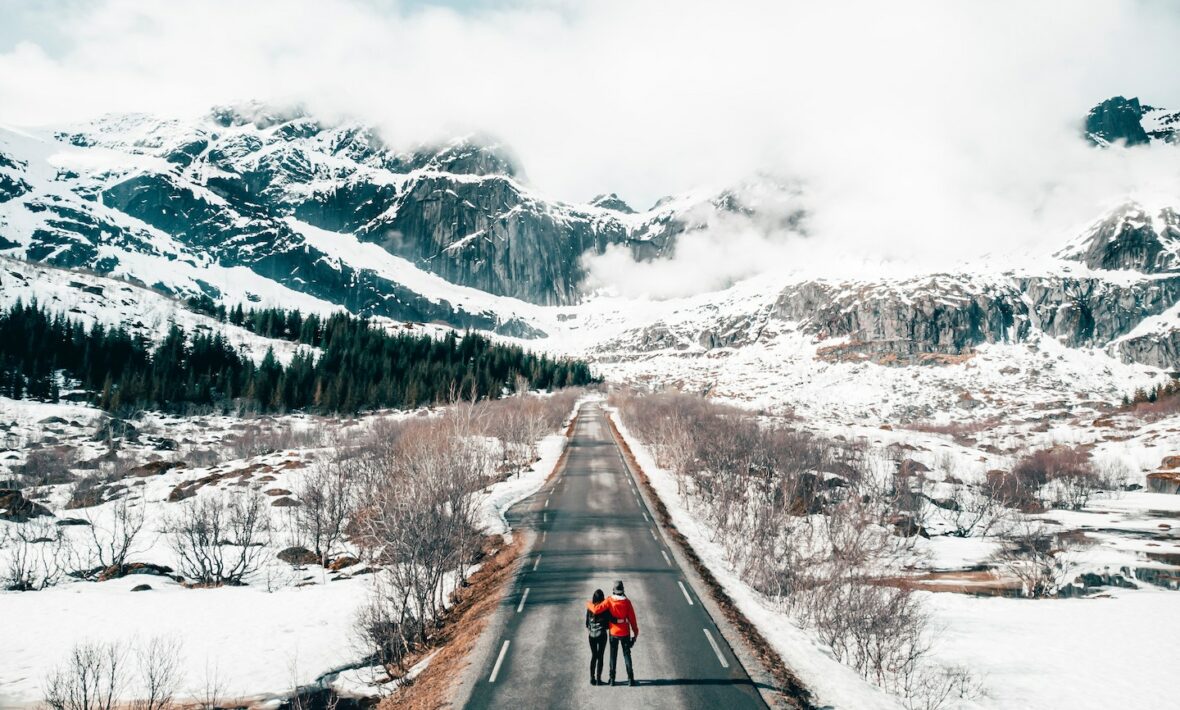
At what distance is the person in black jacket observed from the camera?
13.6 meters

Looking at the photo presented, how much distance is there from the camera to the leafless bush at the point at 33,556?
96.8 ft

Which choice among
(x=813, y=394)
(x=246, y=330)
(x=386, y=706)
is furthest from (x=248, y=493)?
(x=813, y=394)

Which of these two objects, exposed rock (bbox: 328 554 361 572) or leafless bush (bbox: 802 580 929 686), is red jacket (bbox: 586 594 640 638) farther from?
exposed rock (bbox: 328 554 361 572)

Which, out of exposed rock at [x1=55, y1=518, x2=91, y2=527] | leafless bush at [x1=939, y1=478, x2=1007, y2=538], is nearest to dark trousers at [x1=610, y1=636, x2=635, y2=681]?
leafless bush at [x1=939, y1=478, x2=1007, y2=538]

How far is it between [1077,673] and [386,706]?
27.7 m

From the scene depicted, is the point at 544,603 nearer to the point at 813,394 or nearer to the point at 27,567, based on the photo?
the point at 27,567

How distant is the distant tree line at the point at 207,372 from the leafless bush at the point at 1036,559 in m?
69.6

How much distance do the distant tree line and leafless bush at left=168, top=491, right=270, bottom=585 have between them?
50091 mm

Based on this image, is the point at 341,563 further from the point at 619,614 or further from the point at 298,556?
the point at 619,614

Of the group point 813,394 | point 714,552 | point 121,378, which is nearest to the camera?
point 714,552

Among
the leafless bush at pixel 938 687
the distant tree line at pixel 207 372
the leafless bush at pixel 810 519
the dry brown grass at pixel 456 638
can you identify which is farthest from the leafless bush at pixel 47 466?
the leafless bush at pixel 938 687

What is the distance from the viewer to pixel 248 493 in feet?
159

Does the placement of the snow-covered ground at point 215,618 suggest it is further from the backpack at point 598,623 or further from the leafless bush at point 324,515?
the backpack at point 598,623

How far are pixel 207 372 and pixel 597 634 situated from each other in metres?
132
